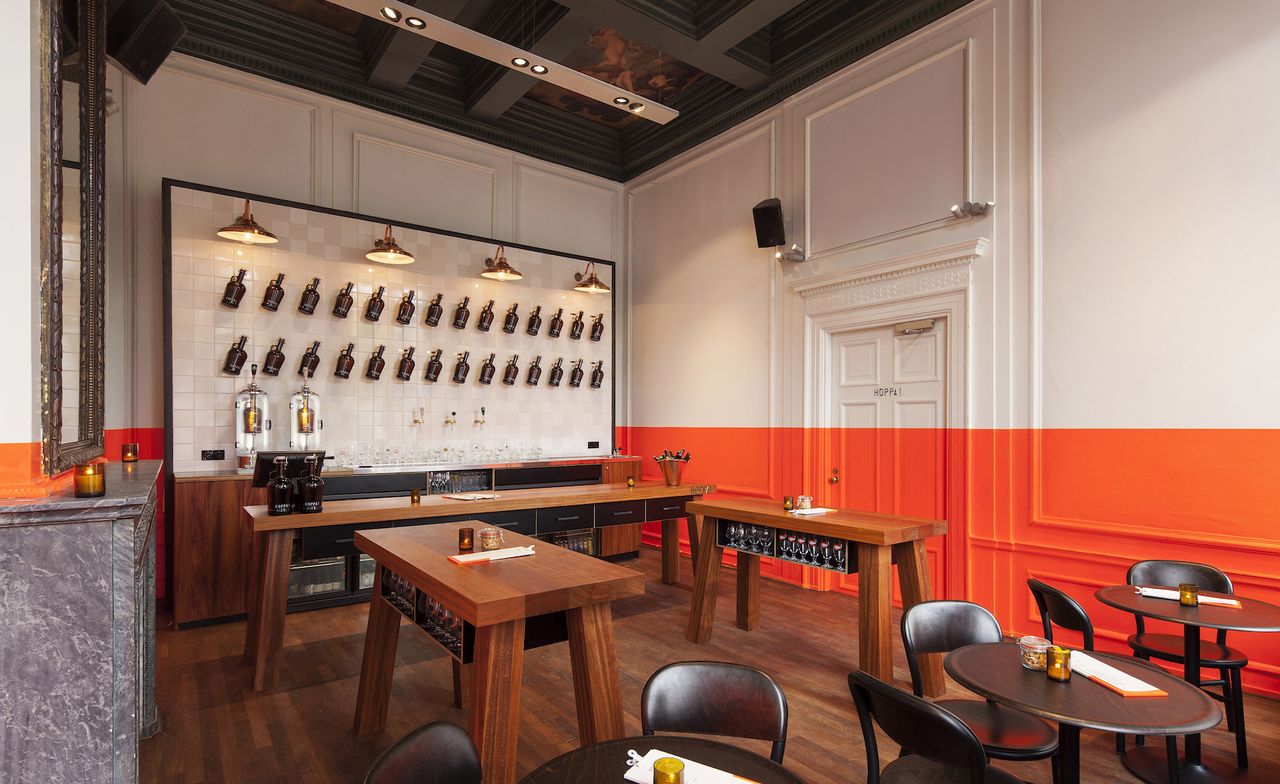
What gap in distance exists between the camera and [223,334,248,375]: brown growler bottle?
520 centimetres

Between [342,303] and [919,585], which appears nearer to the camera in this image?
[919,585]

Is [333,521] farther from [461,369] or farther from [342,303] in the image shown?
[461,369]

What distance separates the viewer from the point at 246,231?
16.1ft

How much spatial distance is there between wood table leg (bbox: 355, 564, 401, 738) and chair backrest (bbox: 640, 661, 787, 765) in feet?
5.57

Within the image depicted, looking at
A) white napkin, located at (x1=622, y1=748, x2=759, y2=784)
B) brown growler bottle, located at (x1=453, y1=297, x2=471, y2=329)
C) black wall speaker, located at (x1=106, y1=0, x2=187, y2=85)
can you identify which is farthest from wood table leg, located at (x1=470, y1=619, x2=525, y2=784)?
brown growler bottle, located at (x1=453, y1=297, x2=471, y2=329)

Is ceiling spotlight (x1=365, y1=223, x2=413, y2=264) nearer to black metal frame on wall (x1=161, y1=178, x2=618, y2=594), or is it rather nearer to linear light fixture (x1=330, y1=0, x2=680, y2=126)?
black metal frame on wall (x1=161, y1=178, x2=618, y2=594)

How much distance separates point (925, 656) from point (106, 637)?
3.59 metres

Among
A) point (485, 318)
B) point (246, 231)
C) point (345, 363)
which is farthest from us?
point (485, 318)

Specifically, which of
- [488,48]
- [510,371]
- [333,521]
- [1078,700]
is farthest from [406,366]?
[1078,700]

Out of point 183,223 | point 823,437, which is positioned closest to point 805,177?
point 823,437

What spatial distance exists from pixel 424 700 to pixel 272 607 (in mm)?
978

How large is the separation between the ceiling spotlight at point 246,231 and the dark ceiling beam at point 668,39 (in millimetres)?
2779

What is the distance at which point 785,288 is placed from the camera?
6184 mm

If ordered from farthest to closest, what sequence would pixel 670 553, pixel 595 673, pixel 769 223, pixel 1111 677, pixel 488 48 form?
pixel 769 223 < pixel 670 553 < pixel 488 48 < pixel 595 673 < pixel 1111 677
